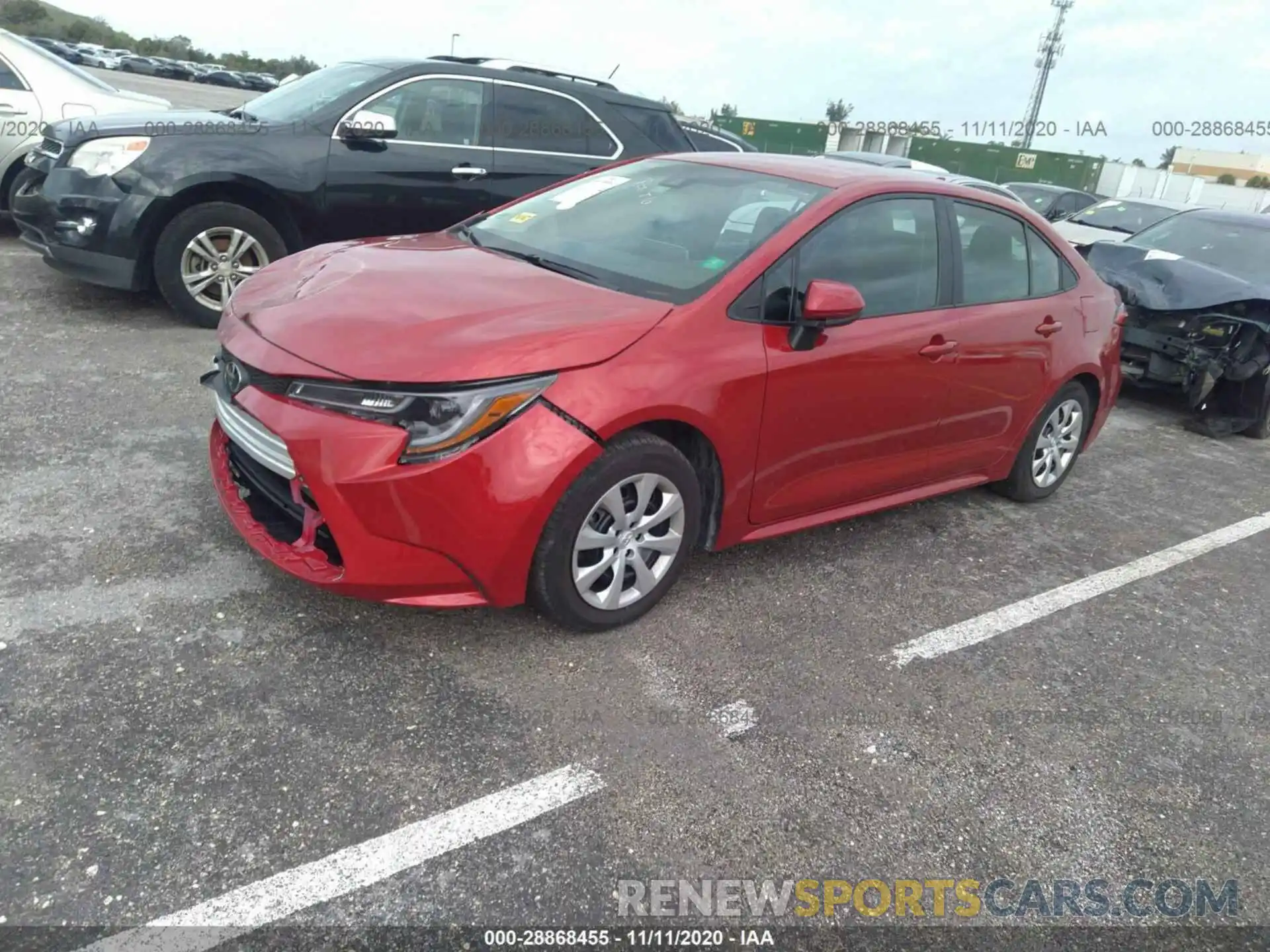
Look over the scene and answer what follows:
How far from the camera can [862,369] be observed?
12.0 feet

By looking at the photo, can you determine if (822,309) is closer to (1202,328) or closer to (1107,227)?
(1202,328)

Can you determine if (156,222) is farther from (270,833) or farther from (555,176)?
(270,833)

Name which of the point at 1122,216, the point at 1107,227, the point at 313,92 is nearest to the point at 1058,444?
the point at 313,92

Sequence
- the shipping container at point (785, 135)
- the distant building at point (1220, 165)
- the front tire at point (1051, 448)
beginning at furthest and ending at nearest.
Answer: the distant building at point (1220, 165), the shipping container at point (785, 135), the front tire at point (1051, 448)

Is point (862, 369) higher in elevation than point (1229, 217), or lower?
lower

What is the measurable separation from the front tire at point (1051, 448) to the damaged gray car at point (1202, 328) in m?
2.20

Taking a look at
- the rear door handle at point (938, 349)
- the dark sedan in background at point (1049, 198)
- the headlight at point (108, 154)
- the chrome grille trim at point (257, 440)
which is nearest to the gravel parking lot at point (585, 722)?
the chrome grille trim at point (257, 440)

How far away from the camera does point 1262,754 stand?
3127 millimetres

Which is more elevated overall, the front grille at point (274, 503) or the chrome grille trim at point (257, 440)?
the chrome grille trim at point (257, 440)

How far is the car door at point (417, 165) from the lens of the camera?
20.3 feet

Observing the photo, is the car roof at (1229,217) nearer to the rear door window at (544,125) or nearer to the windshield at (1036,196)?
the rear door window at (544,125)

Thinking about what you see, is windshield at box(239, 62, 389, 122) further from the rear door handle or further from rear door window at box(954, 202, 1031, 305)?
the rear door handle

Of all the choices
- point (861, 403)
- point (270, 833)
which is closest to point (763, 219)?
point (861, 403)

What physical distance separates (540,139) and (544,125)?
4.3 inches
